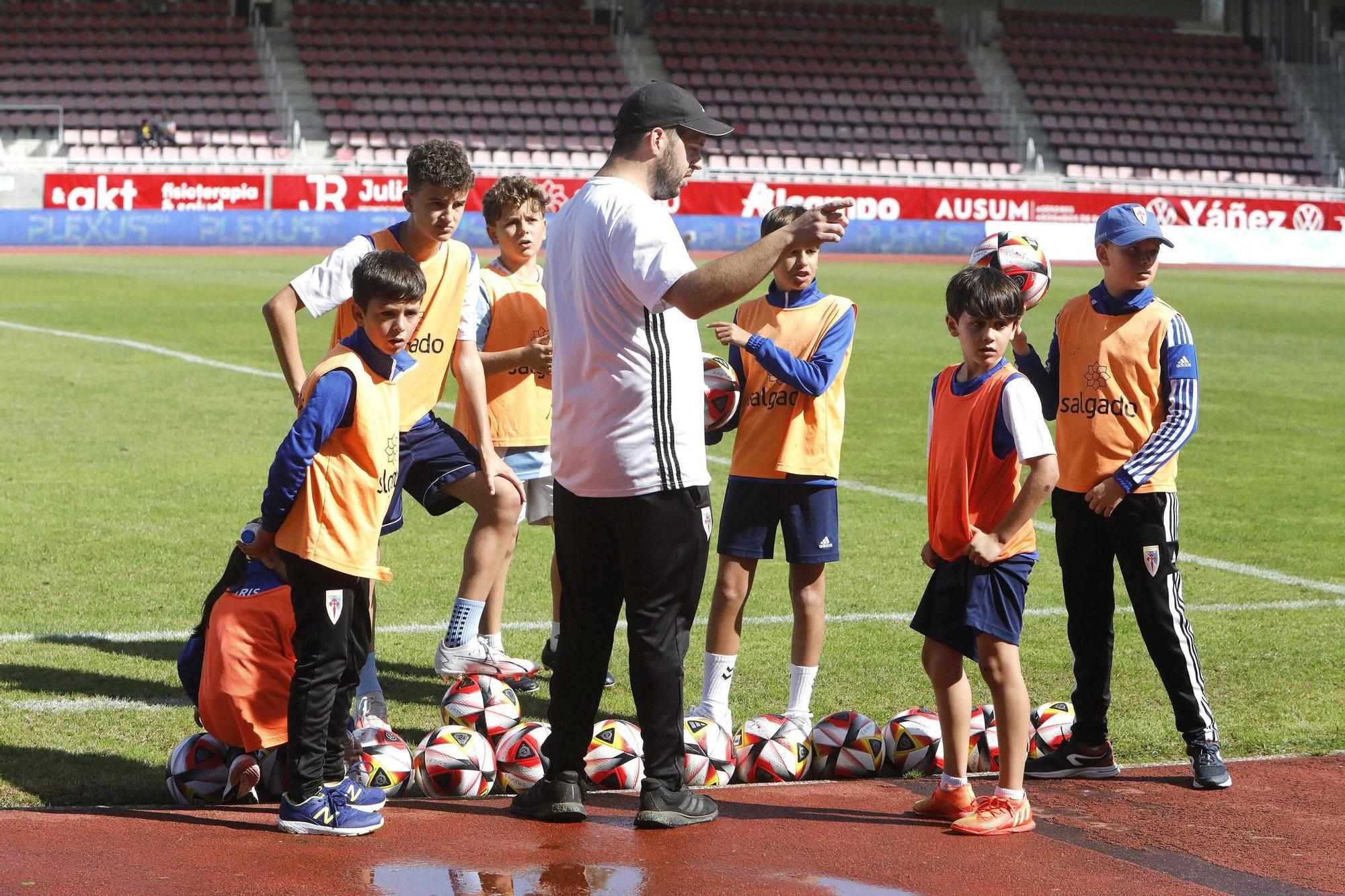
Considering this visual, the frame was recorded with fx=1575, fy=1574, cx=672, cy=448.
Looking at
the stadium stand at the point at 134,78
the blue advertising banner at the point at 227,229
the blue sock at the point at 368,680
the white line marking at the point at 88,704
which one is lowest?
the white line marking at the point at 88,704

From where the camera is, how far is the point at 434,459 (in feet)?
19.6

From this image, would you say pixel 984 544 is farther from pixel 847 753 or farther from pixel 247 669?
pixel 247 669

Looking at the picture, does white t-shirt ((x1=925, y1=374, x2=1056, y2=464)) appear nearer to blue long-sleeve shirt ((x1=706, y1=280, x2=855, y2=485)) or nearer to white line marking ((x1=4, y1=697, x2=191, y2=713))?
blue long-sleeve shirt ((x1=706, y1=280, x2=855, y2=485))

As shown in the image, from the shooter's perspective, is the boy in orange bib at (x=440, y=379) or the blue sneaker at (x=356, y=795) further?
the boy in orange bib at (x=440, y=379)

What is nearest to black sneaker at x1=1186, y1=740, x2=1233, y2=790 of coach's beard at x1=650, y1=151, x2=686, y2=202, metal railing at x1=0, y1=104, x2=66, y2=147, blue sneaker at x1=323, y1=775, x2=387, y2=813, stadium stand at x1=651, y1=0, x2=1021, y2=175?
coach's beard at x1=650, y1=151, x2=686, y2=202

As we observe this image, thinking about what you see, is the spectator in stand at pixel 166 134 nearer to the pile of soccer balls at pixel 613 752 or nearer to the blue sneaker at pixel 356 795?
the pile of soccer balls at pixel 613 752

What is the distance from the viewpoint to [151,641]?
21.8ft

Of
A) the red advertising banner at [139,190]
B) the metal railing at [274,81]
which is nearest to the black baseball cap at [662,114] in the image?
the red advertising banner at [139,190]

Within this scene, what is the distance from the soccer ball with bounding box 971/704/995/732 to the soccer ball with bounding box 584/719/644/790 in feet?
3.79

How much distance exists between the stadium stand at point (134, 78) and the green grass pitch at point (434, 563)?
74.2ft

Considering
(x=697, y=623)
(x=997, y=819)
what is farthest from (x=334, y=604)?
(x=697, y=623)

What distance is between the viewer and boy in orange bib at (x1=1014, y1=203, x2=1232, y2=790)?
16.7ft

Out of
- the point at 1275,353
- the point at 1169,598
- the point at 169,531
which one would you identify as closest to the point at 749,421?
Result: the point at 1169,598

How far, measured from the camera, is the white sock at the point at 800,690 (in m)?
5.54
